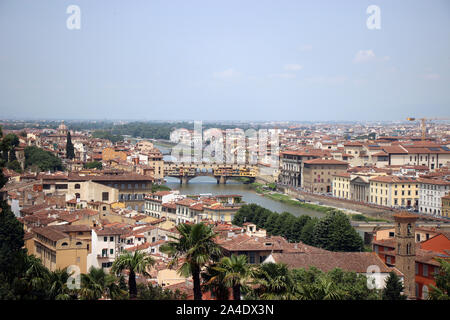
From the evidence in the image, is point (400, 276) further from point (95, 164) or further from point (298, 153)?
point (298, 153)

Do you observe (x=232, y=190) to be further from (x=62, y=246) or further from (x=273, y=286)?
(x=273, y=286)

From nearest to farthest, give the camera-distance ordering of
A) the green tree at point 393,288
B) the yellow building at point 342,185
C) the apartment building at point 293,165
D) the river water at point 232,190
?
the green tree at point 393,288 → the river water at point 232,190 → the yellow building at point 342,185 → the apartment building at point 293,165

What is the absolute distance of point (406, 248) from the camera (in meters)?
7.79

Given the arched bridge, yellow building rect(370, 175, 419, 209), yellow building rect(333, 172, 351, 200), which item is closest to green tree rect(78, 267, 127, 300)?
yellow building rect(370, 175, 419, 209)

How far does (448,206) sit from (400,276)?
10818 mm

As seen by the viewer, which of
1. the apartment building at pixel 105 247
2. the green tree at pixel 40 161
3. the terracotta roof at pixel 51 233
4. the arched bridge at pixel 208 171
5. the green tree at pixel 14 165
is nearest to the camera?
the terracotta roof at pixel 51 233

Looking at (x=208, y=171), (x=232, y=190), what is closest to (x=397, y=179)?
(x=232, y=190)

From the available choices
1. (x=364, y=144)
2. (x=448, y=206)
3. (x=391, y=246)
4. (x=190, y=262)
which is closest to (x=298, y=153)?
(x=364, y=144)

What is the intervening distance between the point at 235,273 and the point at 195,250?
29 cm

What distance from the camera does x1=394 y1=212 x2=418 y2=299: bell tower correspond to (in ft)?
25.1

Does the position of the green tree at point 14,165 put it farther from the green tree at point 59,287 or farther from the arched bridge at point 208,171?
the green tree at point 59,287

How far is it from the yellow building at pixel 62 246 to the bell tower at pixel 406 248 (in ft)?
11.7

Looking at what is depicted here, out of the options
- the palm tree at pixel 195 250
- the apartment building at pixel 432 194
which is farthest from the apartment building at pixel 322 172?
the palm tree at pixel 195 250

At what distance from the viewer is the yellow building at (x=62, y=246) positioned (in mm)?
7844
